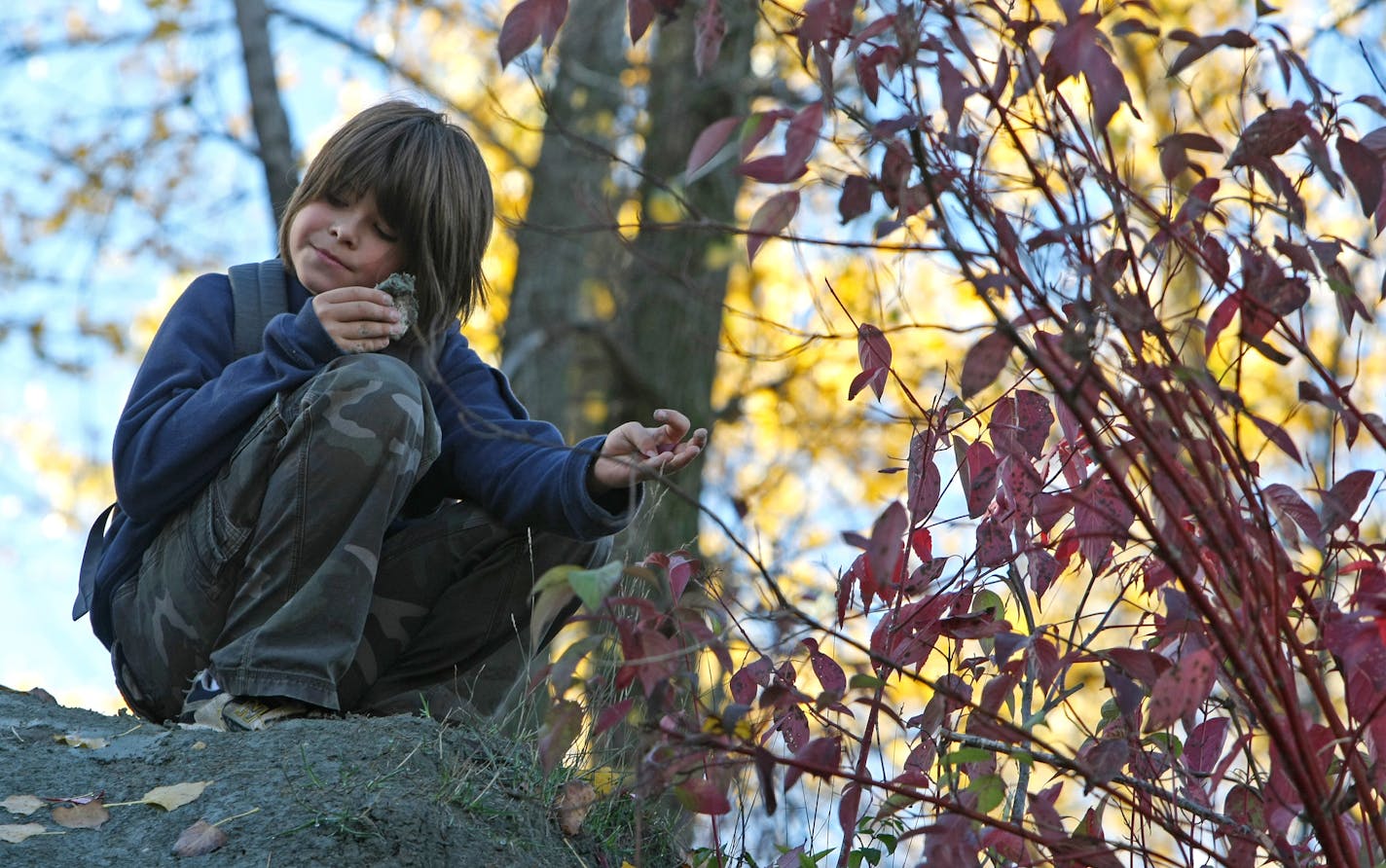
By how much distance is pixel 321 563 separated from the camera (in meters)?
2.38

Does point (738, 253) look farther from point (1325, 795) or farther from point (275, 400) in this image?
point (1325, 795)

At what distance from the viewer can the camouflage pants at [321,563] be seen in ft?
7.64

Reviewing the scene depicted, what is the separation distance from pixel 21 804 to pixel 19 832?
0.11 m

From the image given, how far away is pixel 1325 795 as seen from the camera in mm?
1370

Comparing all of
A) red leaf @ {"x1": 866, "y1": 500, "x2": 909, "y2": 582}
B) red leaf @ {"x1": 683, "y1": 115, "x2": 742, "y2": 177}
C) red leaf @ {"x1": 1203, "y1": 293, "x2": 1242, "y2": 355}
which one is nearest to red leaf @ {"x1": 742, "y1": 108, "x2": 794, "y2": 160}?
red leaf @ {"x1": 683, "y1": 115, "x2": 742, "y2": 177}

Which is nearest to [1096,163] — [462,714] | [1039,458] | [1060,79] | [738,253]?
[1060,79]

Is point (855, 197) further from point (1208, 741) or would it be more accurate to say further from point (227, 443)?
point (227, 443)

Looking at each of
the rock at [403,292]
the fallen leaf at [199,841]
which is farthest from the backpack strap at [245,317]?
the fallen leaf at [199,841]

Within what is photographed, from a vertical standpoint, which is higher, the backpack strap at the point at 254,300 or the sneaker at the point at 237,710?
the backpack strap at the point at 254,300

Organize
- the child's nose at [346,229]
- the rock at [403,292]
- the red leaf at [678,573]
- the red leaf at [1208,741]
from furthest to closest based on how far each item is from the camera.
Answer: the child's nose at [346,229]
the rock at [403,292]
the red leaf at [1208,741]
the red leaf at [678,573]

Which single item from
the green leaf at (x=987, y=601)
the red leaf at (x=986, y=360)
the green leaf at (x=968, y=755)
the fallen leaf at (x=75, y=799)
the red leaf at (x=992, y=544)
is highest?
the red leaf at (x=992, y=544)

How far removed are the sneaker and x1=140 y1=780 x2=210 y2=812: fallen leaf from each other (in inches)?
8.5

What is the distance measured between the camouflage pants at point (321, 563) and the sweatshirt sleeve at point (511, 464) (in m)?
0.07

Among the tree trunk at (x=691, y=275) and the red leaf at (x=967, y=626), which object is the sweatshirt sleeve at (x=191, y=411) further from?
the tree trunk at (x=691, y=275)
